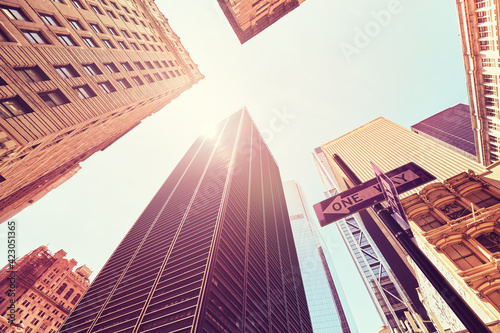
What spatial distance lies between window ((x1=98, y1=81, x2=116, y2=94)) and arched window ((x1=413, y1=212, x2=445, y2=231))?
31421 mm

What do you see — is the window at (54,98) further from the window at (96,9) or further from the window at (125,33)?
the window at (125,33)

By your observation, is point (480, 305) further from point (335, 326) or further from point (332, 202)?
point (335, 326)

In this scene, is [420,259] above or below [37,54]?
below

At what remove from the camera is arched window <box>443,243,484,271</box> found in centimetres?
1798

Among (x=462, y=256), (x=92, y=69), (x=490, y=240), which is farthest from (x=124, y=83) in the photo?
(x=490, y=240)

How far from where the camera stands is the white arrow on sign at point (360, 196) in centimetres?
665

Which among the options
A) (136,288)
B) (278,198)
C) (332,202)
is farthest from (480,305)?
(278,198)

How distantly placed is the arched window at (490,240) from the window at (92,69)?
115 ft

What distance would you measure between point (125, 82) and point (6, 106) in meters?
13.2

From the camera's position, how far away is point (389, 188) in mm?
5977

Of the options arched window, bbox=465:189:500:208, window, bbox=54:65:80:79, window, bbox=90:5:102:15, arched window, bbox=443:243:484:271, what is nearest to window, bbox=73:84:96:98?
window, bbox=54:65:80:79

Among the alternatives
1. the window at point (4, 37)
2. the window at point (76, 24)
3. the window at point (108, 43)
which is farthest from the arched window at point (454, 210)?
the window at point (76, 24)

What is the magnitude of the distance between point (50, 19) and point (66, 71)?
13.6 feet

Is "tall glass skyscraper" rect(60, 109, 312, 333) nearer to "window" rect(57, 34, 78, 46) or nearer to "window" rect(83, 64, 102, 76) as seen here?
A: "window" rect(83, 64, 102, 76)
